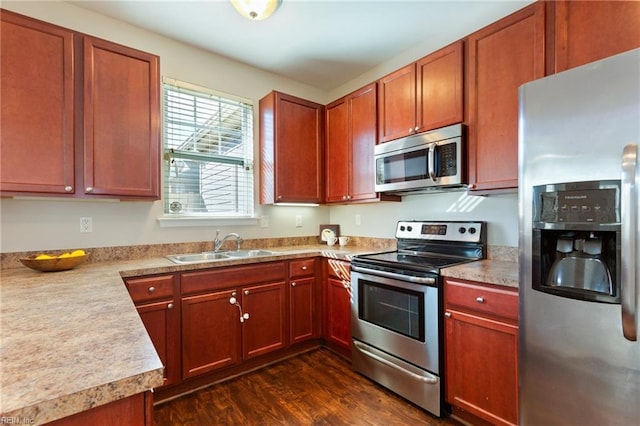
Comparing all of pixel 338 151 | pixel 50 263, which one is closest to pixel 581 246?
pixel 338 151

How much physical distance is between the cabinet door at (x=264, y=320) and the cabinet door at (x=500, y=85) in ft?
5.61

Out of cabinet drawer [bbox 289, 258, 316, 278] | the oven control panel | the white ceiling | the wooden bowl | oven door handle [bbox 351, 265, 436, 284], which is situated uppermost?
the white ceiling

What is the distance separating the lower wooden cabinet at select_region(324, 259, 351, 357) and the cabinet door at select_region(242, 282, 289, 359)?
1.30 feet

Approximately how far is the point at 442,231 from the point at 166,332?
7.01 ft

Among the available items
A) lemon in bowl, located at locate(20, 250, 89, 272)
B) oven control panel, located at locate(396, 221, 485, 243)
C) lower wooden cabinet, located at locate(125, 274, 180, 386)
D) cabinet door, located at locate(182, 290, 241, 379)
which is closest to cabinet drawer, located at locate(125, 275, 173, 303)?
lower wooden cabinet, located at locate(125, 274, 180, 386)

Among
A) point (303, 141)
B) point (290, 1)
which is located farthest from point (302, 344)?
point (290, 1)

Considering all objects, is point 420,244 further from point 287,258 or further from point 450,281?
point 287,258

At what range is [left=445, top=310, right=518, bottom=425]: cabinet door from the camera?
1.55 m

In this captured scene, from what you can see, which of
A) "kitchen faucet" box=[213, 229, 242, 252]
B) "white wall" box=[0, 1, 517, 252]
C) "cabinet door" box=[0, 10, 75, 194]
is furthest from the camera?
"kitchen faucet" box=[213, 229, 242, 252]

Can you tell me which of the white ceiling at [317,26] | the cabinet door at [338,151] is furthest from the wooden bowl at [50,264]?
the cabinet door at [338,151]

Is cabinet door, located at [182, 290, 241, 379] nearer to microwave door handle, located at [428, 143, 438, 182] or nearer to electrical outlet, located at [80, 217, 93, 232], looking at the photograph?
electrical outlet, located at [80, 217, 93, 232]

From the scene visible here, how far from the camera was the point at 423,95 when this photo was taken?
7.46ft

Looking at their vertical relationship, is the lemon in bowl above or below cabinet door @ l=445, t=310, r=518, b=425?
above

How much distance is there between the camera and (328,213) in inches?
142
